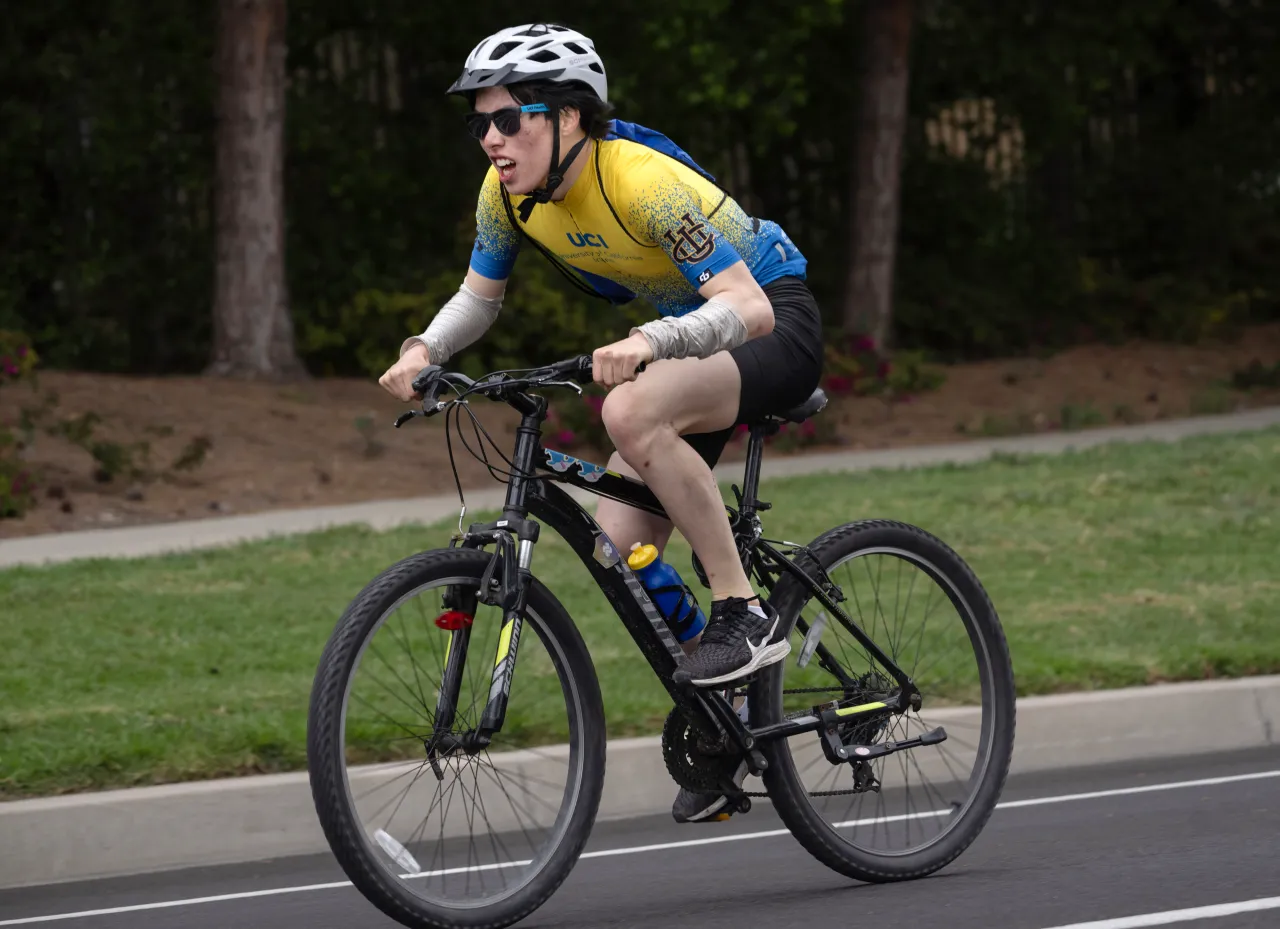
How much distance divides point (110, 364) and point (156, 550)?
→ 6.59 metres

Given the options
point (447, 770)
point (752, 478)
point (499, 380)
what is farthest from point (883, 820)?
point (499, 380)

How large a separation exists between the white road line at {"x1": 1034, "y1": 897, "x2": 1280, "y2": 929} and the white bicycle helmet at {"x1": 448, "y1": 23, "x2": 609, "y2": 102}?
2.23 meters

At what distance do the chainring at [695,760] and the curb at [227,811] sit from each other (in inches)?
33.2

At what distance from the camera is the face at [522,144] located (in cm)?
481

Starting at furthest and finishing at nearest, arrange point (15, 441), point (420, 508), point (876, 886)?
1. point (15, 441)
2. point (420, 508)
3. point (876, 886)

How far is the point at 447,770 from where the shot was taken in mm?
4719

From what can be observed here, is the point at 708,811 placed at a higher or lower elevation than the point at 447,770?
lower

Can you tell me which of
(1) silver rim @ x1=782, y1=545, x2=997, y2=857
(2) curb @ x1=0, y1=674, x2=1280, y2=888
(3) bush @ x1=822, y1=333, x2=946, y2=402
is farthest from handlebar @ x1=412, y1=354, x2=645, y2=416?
(3) bush @ x1=822, y1=333, x2=946, y2=402

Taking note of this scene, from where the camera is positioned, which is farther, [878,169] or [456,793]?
[878,169]

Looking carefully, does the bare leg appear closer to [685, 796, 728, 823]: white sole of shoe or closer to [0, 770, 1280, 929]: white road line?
[685, 796, 728, 823]: white sole of shoe

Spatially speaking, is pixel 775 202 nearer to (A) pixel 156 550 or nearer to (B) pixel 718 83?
(B) pixel 718 83

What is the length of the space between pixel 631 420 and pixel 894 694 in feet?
4.31

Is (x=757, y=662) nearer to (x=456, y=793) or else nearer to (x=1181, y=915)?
(x=456, y=793)

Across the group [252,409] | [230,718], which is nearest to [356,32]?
[252,409]
